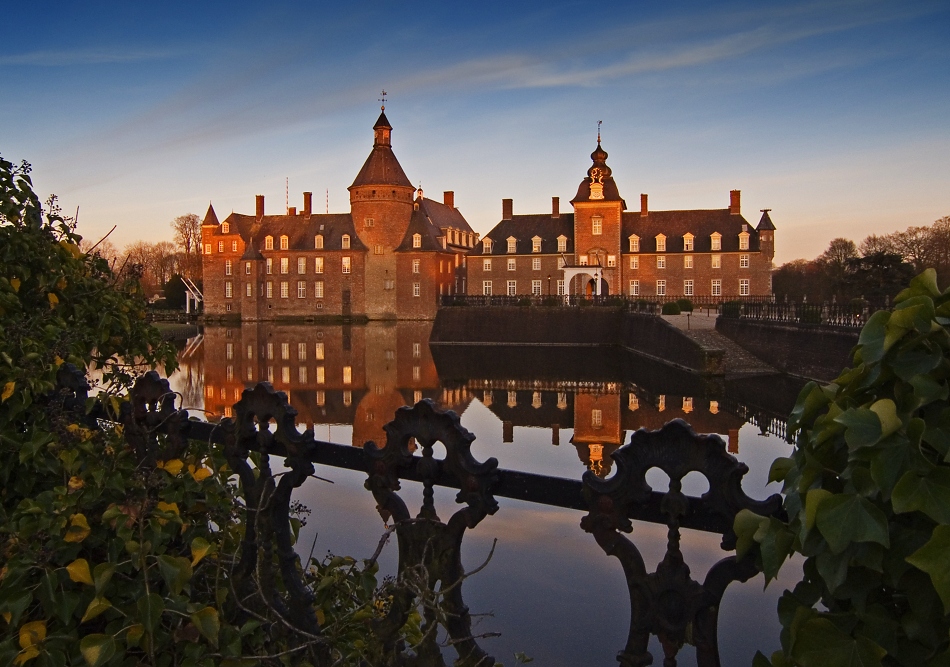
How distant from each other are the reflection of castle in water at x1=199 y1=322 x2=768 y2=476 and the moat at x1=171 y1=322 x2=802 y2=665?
3.0 inches

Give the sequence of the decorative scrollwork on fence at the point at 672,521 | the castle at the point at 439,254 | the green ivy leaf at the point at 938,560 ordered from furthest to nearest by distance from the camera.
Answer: the castle at the point at 439,254, the decorative scrollwork on fence at the point at 672,521, the green ivy leaf at the point at 938,560

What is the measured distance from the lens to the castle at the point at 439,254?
5784cm

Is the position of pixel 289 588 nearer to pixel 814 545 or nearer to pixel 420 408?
pixel 420 408

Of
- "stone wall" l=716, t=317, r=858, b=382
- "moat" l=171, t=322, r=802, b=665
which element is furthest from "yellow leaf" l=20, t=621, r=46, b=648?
"stone wall" l=716, t=317, r=858, b=382

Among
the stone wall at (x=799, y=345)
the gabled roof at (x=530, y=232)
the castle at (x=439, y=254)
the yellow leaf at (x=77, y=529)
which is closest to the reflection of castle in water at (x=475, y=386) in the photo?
the stone wall at (x=799, y=345)

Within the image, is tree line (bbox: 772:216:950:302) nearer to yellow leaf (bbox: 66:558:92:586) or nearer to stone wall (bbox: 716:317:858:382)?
stone wall (bbox: 716:317:858:382)

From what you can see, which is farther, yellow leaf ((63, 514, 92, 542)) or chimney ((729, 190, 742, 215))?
chimney ((729, 190, 742, 215))

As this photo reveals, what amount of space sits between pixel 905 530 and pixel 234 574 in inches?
83.1

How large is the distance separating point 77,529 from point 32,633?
0.99 feet

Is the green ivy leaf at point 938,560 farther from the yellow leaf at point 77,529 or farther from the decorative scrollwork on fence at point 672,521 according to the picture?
the yellow leaf at point 77,529

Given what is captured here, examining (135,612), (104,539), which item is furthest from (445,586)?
(104,539)

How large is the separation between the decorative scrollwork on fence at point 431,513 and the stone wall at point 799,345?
2014cm

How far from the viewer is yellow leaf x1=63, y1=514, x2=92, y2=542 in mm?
2318

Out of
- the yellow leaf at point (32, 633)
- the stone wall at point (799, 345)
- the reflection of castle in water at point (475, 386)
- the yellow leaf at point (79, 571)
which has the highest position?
the yellow leaf at point (79, 571)
